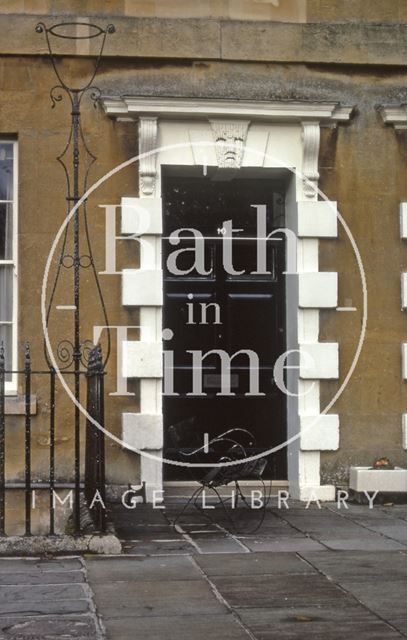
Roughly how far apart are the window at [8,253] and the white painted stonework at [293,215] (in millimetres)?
1060

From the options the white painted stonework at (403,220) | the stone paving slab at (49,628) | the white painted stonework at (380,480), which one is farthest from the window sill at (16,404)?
the stone paving slab at (49,628)

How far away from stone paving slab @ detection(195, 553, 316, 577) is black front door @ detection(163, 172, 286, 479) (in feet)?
11.9

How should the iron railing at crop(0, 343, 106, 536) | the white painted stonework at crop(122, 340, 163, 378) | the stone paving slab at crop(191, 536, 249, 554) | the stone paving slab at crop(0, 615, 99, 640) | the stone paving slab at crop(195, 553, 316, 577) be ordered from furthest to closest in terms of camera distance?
the white painted stonework at crop(122, 340, 163, 378)
the stone paving slab at crop(191, 536, 249, 554)
the iron railing at crop(0, 343, 106, 536)
the stone paving slab at crop(195, 553, 316, 577)
the stone paving slab at crop(0, 615, 99, 640)

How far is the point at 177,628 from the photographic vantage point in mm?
6094

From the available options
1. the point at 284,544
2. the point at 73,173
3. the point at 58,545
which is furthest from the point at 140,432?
the point at 58,545

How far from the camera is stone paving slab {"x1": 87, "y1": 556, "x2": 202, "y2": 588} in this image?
7426mm

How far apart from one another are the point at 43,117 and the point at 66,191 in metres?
0.75

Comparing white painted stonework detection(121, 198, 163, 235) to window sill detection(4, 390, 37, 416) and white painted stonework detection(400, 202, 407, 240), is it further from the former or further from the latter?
white painted stonework detection(400, 202, 407, 240)

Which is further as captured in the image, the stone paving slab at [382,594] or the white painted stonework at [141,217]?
the white painted stonework at [141,217]

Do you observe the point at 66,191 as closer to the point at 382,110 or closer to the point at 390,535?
the point at 382,110

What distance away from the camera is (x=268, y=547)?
8.66 meters

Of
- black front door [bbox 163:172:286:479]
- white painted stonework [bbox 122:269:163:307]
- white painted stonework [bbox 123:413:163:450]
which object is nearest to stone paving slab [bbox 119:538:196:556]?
white painted stonework [bbox 123:413:163:450]

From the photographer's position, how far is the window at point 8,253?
37.6 feet

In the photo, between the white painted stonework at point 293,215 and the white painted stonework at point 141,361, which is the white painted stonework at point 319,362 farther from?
the white painted stonework at point 141,361
